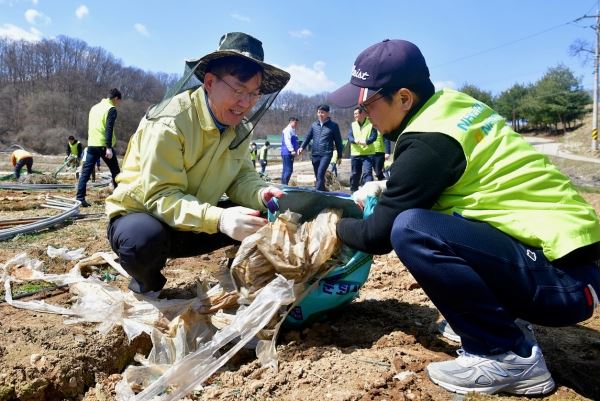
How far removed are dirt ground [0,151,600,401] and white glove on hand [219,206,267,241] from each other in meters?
0.51

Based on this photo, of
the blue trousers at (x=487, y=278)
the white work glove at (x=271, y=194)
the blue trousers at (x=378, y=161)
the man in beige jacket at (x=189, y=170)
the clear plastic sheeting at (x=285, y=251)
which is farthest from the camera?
the blue trousers at (x=378, y=161)

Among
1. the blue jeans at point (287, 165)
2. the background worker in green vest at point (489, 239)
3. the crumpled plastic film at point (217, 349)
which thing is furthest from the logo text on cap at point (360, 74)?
the blue jeans at point (287, 165)

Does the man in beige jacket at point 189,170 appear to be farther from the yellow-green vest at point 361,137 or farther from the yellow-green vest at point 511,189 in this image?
the yellow-green vest at point 361,137

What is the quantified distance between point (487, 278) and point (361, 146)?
7.15m

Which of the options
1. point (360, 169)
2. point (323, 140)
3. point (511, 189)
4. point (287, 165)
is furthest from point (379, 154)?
point (511, 189)

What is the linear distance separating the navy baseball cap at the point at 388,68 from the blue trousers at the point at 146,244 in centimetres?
108

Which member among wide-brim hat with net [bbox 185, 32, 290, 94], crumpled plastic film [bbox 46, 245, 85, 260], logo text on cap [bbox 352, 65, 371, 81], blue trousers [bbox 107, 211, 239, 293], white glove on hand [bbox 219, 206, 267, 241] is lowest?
crumpled plastic film [bbox 46, 245, 85, 260]

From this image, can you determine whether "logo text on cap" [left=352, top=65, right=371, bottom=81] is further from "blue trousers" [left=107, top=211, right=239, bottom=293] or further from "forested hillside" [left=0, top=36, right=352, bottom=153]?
"forested hillside" [left=0, top=36, right=352, bottom=153]

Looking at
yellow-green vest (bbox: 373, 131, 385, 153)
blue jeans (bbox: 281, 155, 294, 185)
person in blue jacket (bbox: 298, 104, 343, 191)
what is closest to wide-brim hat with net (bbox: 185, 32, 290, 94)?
yellow-green vest (bbox: 373, 131, 385, 153)

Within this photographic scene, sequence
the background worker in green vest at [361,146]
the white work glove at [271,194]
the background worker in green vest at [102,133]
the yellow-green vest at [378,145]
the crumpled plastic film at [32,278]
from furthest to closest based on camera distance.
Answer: the yellow-green vest at [378,145], the background worker in green vest at [361,146], the background worker in green vest at [102,133], the crumpled plastic film at [32,278], the white work glove at [271,194]

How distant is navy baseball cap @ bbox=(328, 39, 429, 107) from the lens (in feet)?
5.82

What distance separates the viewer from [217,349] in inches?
73.9

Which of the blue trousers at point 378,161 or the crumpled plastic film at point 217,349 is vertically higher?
the blue trousers at point 378,161

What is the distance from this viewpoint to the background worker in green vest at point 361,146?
844cm
